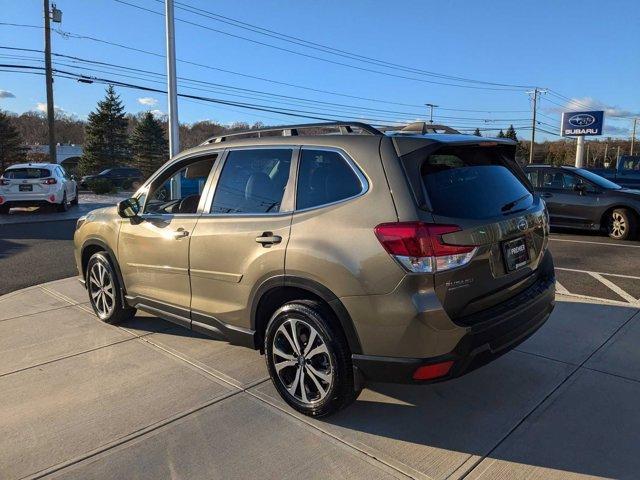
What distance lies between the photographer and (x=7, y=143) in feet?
140

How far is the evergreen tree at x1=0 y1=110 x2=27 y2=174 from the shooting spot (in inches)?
1670

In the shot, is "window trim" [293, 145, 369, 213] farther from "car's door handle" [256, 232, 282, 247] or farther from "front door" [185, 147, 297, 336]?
"car's door handle" [256, 232, 282, 247]

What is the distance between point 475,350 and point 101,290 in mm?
3864

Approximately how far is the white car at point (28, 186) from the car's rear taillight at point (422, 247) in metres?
15.8

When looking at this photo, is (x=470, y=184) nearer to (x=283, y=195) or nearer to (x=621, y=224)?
(x=283, y=195)

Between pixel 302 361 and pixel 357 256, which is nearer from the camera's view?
pixel 357 256

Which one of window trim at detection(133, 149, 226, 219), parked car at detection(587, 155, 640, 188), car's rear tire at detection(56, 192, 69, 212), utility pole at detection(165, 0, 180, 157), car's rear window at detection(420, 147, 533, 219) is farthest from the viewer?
parked car at detection(587, 155, 640, 188)

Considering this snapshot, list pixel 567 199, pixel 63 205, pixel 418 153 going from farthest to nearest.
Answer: pixel 63 205 → pixel 567 199 → pixel 418 153

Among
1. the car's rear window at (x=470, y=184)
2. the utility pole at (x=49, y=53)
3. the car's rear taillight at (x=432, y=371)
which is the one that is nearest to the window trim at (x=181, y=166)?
the car's rear window at (x=470, y=184)

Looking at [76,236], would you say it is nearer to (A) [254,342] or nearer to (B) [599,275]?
(A) [254,342]

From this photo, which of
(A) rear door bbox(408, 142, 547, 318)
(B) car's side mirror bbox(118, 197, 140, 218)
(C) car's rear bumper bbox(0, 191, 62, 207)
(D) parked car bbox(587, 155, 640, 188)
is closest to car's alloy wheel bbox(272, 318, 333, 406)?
(A) rear door bbox(408, 142, 547, 318)

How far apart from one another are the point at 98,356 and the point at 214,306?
1330 mm

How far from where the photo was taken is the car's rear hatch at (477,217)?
2820mm

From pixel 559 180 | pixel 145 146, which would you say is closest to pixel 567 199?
pixel 559 180
